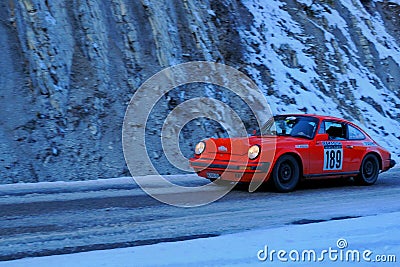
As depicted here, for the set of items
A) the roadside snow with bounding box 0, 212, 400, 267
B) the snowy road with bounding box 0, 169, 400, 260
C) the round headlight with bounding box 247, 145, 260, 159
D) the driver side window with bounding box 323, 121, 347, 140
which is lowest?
the roadside snow with bounding box 0, 212, 400, 267

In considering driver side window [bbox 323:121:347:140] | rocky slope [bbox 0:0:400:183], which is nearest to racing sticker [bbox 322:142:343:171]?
driver side window [bbox 323:121:347:140]

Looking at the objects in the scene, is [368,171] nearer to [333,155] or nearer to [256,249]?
[333,155]

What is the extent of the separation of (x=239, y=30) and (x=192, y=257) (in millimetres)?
14495

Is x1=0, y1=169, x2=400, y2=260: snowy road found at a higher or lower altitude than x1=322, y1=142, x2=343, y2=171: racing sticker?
Answer: lower

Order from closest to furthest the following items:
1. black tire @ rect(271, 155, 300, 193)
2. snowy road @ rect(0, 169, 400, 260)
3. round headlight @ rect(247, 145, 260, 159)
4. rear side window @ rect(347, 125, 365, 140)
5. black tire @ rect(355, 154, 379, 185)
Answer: snowy road @ rect(0, 169, 400, 260), round headlight @ rect(247, 145, 260, 159), black tire @ rect(271, 155, 300, 193), rear side window @ rect(347, 125, 365, 140), black tire @ rect(355, 154, 379, 185)

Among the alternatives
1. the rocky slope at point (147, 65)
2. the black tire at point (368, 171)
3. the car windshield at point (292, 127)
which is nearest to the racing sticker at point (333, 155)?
the car windshield at point (292, 127)

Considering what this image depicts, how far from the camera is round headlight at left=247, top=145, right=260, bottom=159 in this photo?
8711 millimetres

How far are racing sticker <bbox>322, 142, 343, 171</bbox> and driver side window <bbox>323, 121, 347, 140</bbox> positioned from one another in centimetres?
18

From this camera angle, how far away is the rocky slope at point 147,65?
1156cm

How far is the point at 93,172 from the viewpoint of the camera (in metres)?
11.0

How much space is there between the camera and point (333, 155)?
32.1ft

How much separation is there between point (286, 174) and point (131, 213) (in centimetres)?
320

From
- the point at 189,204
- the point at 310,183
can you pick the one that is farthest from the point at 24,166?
the point at 310,183

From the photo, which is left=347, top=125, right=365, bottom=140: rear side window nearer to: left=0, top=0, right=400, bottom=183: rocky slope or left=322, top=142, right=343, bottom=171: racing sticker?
left=322, top=142, right=343, bottom=171: racing sticker
